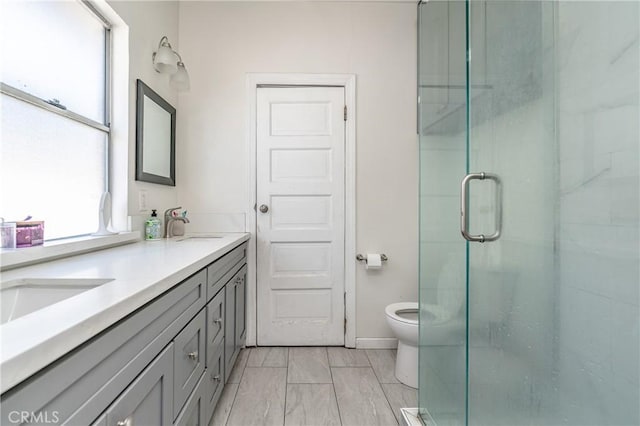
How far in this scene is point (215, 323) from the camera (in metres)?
1.37

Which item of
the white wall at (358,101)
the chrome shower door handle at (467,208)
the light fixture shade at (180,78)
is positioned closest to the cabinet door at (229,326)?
the white wall at (358,101)

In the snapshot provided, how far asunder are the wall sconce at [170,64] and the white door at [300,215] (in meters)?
0.53

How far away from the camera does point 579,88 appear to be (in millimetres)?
874

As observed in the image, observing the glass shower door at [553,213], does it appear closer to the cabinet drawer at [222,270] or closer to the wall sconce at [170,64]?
the cabinet drawer at [222,270]

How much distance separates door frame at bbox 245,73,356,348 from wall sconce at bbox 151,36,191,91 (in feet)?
1.50

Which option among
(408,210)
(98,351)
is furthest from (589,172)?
(408,210)

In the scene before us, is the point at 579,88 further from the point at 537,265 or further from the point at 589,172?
the point at 537,265

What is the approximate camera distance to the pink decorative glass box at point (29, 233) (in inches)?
40.3

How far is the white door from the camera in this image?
88.1 inches

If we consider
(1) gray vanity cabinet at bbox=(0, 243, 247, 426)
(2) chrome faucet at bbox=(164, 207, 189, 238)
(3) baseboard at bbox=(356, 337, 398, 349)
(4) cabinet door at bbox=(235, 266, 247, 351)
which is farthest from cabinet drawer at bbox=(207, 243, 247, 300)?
(3) baseboard at bbox=(356, 337, 398, 349)

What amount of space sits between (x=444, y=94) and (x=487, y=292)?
79cm

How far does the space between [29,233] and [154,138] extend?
101 cm

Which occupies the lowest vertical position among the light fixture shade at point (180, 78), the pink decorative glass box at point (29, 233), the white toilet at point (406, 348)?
the white toilet at point (406, 348)

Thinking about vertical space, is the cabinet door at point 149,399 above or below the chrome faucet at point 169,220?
below
